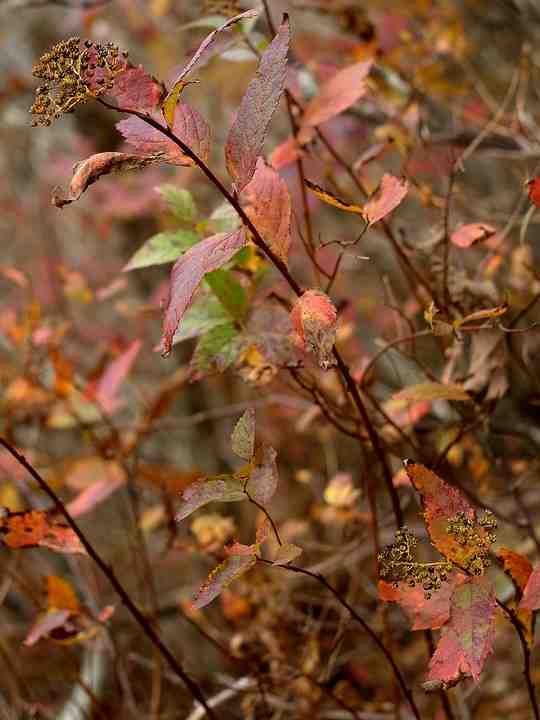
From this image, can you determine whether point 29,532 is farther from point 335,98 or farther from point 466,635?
point 335,98

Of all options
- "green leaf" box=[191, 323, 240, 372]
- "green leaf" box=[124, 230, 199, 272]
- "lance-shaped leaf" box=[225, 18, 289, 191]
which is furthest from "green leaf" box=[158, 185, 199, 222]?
"lance-shaped leaf" box=[225, 18, 289, 191]

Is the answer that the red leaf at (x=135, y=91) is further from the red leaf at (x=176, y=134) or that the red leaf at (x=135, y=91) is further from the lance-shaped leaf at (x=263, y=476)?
the lance-shaped leaf at (x=263, y=476)

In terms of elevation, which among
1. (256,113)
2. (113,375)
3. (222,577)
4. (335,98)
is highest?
(256,113)

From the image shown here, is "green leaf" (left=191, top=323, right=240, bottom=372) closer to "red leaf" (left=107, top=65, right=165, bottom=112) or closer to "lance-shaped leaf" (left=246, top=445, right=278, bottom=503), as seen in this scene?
"lance-shaped leaf" (left=246, top=445, right=278, bottom=503)

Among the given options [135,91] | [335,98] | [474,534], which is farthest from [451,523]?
[335,98]

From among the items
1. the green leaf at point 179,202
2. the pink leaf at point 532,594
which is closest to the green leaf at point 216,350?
the green leaf at point 179,202

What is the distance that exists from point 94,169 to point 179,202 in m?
0.31

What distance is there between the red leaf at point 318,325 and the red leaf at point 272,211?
0.06m

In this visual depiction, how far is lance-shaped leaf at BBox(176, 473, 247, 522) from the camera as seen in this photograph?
591 mm

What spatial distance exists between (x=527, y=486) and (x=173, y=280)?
988 mm

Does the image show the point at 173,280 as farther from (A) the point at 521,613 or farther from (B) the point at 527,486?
(B) the point at 527,486

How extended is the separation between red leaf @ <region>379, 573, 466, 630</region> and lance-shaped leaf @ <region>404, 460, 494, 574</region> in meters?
0.03

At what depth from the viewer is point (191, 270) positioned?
558 millimetres

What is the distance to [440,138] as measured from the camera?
1.20 meters
